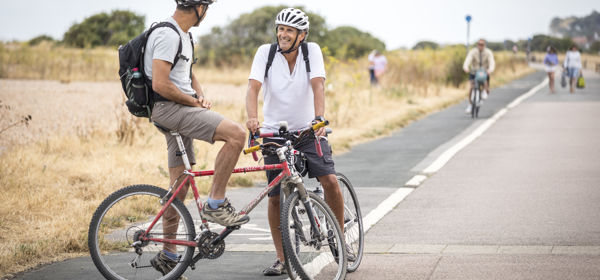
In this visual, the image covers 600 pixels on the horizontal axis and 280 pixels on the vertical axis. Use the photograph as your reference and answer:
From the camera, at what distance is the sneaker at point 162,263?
221 inches

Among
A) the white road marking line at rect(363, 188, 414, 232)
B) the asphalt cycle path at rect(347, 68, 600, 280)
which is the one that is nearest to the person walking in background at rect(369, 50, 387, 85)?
the asphalt cycle path at rect(347, 68, 600, 280)

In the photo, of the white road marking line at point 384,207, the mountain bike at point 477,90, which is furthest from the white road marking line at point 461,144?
the white road marking line at point 384,207

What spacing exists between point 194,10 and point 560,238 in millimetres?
3604

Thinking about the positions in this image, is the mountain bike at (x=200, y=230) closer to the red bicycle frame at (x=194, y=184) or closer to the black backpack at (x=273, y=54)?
the red bicycle frame at (x=194, y=184)

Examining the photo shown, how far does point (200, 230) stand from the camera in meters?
5.55

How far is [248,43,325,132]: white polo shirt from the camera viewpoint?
233 inches

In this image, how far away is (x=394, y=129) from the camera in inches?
709

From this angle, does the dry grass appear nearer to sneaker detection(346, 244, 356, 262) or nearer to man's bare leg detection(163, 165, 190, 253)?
man's bare leg detection(163, 165, 190, 253)

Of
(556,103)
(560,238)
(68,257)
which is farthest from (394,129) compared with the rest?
(68,257)

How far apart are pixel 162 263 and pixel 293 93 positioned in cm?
140

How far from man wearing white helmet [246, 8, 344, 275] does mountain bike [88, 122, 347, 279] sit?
317 millimetres

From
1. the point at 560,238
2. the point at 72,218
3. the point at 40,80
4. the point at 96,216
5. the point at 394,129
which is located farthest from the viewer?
the point at 40,80

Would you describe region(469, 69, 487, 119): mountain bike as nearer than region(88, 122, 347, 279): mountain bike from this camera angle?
No

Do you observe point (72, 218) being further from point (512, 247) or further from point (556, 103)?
point (556, 103)
